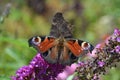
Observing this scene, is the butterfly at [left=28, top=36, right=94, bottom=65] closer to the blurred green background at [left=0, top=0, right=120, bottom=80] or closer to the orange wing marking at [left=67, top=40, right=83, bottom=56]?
the orange wing marking at [left=67, top=40, right=83, bottom=56]

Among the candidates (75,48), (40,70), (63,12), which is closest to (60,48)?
(75,48)

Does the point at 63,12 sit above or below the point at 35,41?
above

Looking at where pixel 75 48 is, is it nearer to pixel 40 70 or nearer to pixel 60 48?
pixel 60 48

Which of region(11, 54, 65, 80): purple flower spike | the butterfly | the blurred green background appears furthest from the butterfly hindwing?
the blurred green background

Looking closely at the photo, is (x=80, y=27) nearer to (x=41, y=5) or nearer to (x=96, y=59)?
(x=41, y=5)

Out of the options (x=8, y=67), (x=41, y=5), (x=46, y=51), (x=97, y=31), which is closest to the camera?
Result: (x=46, y=51)

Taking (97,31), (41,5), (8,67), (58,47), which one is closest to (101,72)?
(58,47)
